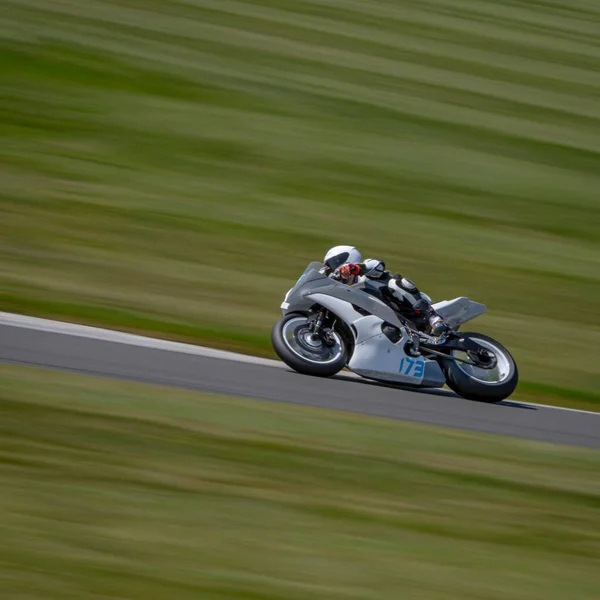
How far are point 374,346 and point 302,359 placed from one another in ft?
2.35

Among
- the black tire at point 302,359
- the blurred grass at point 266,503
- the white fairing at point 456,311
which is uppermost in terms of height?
the white fairing at point 456,311

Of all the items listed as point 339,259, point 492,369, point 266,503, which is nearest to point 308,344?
point 339,259

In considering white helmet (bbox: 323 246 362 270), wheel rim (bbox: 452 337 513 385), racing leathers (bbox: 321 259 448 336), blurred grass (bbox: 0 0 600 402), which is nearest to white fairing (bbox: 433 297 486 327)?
racing leathers (bbox: 321 259 448 336)

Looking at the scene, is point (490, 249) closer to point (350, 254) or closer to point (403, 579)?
Result: point (350, 254)

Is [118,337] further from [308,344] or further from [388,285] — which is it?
[388,285]

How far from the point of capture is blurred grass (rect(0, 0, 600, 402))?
13.1 m

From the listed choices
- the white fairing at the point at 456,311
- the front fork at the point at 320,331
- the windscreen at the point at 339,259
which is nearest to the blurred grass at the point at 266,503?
the front fork at the point at 320,331

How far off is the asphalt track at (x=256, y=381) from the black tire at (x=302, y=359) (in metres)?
0.10

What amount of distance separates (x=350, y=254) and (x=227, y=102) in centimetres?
904

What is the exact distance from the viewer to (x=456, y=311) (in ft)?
34.6

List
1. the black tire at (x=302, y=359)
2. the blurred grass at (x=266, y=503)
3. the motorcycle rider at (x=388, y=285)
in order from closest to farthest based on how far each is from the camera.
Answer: the blurred grass at (x=266, y=503), the black tire at (x=302, y=359), the motorcycle rider at (x=388, y=285)

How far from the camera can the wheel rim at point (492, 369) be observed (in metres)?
10.2

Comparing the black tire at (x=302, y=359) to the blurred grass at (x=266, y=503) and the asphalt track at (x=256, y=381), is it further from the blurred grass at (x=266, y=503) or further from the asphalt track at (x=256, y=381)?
the blurred grass at (x=266, y=503)

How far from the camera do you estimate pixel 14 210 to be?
14.1 metres
